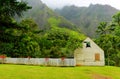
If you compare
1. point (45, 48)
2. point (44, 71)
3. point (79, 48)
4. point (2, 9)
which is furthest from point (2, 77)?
point (45, 48)

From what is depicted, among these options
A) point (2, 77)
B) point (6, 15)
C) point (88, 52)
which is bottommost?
point (2, 77)

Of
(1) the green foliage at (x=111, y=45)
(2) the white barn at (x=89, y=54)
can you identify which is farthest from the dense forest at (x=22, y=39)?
(1) the green foliage at (x=111, y=45)

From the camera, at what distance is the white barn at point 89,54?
2233 inches

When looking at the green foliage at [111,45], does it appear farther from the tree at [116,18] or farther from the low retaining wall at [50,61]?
the low retaining wall at [50,61]

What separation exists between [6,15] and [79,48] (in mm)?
21180

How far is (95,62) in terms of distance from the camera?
187 ft

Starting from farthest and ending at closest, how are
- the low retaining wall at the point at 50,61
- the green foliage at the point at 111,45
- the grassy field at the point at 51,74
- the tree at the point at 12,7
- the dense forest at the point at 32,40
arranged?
the green foliage at the point at 111,45, the low retaining wall at the point at 50,61, the dense forest at the point at 32,40, the tree at the point at 12,7, the grassy field at the point at 51,74

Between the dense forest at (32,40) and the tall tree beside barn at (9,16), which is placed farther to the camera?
the dense forest at (32,40)

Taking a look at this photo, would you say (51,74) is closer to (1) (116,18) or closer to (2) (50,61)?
(2) (50,61)

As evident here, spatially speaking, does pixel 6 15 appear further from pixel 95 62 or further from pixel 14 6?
pixel 95 62

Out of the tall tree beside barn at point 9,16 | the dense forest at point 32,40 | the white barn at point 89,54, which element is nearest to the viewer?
the tall tree beside barn at point 9,16

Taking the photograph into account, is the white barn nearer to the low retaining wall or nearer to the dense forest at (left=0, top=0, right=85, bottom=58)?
the dense forest at (left=0, top=0, right=85, bottom=58)

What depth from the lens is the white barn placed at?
186 ft

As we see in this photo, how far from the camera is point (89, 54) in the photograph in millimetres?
57062
